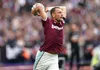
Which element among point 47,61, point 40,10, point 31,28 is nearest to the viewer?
point 40,10

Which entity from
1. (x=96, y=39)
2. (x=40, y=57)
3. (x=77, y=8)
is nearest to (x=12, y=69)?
(x=96, y=39)

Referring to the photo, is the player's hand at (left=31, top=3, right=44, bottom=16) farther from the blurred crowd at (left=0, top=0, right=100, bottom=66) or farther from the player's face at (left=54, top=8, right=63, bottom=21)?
the blurred crowd at (left=0, top=0, right=100, bottom=66)

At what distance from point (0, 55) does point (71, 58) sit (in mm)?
2861

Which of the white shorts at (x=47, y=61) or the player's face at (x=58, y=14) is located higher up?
the player's face at (x=58, y=14)

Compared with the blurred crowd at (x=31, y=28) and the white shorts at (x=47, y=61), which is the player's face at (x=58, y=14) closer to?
the white shorts at (x=47, y=61)

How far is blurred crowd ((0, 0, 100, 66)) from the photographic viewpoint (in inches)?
842

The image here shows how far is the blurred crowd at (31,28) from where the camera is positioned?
21.4 m

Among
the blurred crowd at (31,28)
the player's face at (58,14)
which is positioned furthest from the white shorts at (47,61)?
the blurred crowd at (31,28)

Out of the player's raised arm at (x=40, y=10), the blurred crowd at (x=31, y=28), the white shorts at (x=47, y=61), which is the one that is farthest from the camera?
the blurred crowd at (x=31, y=28)

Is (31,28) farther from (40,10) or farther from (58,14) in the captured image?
(40,10)

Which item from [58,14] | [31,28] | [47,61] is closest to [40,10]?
[58,14]

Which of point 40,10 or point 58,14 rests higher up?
point 40,10

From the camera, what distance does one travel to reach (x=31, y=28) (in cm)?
2348

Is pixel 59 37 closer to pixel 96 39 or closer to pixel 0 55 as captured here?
pixel 0 55
